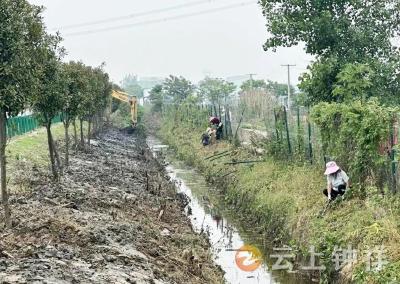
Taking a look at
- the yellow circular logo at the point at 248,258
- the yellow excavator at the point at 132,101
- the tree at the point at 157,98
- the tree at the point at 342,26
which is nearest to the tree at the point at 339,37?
the tree at the point at 342,26

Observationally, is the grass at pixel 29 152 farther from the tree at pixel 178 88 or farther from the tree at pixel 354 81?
the tree at pixel 178 88

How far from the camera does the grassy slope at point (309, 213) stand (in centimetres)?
1077

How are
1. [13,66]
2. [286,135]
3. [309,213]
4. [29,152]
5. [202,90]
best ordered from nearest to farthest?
[13,66], [309,213], [286,135], [29,152], [202,90]

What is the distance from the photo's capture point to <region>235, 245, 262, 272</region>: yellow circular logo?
14.3m

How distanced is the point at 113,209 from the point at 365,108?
22.3 feet

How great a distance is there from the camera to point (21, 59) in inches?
455

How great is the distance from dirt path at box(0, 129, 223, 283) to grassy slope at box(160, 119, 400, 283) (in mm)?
2237

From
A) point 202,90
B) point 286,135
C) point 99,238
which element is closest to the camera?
point 99,238

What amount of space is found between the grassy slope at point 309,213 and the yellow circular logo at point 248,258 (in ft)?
2.38

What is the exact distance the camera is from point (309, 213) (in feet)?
48.3

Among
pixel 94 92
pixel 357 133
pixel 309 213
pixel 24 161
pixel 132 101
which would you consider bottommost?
pixel 309 213

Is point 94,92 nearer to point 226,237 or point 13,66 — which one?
point 226,237

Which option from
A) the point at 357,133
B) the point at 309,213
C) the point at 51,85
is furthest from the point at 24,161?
the point at 357,133

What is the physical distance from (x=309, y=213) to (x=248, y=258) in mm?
1905
